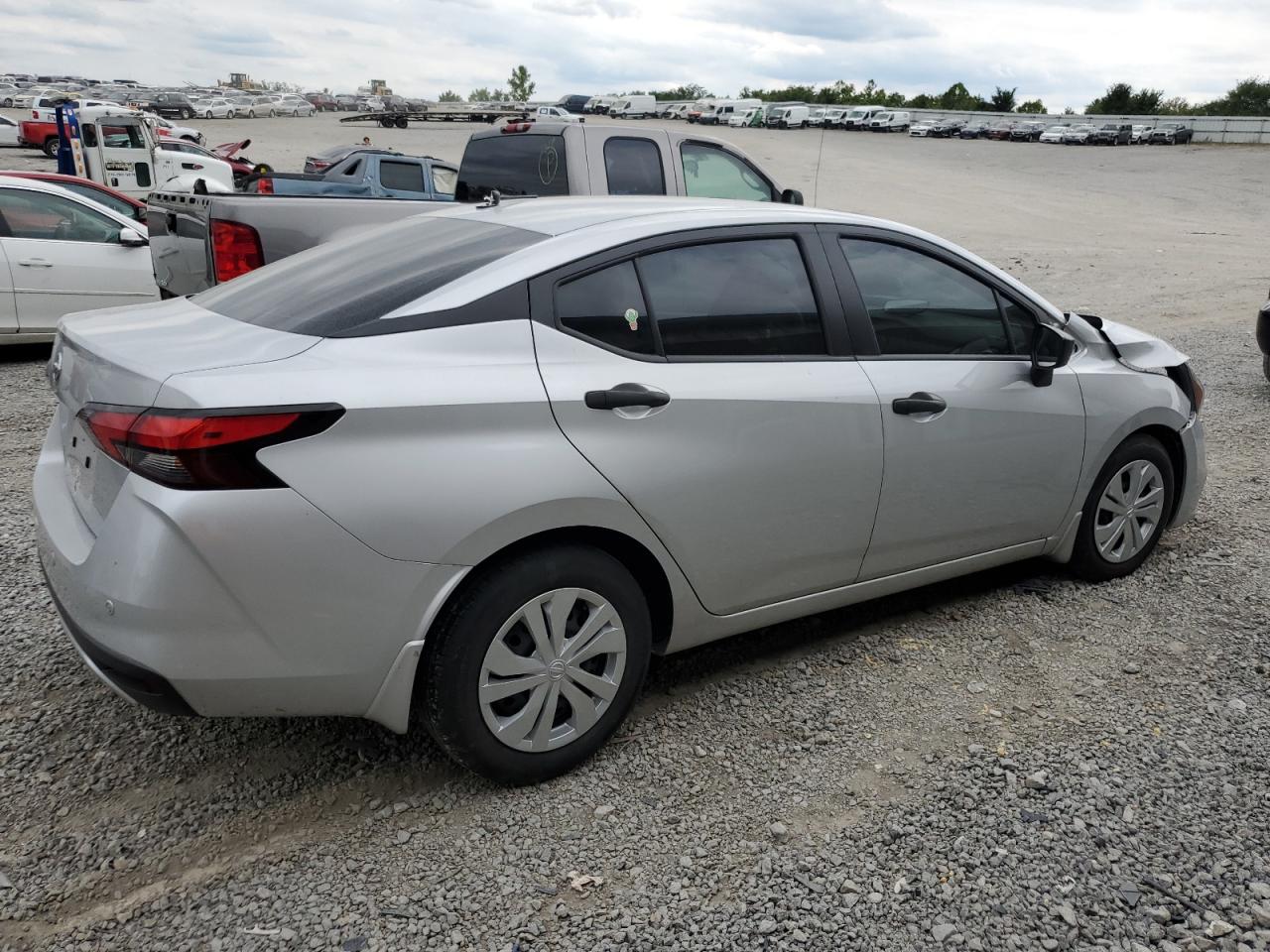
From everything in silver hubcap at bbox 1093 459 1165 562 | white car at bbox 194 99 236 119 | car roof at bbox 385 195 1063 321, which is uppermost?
car roof at bbox 385 195 1063 321

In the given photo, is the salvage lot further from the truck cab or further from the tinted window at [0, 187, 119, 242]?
the truck cab

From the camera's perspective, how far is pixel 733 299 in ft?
11.3

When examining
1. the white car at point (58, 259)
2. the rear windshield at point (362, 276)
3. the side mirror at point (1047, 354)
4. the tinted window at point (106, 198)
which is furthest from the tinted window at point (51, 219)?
the side mirror at point (1047, 354)

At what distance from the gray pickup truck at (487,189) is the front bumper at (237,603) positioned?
4.17m

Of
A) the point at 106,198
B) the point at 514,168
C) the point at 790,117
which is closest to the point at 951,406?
the point at 514,168

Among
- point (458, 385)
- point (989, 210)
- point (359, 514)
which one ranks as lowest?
point (989, 210)

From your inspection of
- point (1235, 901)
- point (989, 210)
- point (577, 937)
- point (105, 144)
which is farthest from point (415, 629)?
point (989, 210)

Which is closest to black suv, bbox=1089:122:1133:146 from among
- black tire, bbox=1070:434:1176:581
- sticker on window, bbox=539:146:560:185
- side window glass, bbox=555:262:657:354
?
sticker on window, bbox=539:146:560:185

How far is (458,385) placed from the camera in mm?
2781

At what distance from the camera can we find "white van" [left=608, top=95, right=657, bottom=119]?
72.8 meters

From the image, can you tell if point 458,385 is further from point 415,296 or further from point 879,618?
point 879,618

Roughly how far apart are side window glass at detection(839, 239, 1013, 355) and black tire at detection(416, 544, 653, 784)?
138 centimetres

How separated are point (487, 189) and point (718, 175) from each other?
5.98ft

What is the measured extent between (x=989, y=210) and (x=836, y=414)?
85.0 feet
